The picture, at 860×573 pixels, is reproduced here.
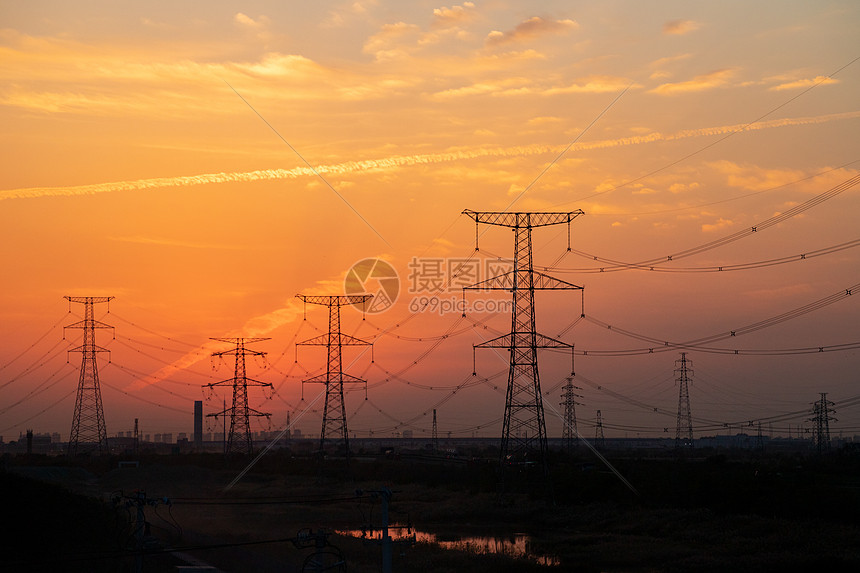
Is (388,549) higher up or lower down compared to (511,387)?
lower down

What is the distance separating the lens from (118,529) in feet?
163

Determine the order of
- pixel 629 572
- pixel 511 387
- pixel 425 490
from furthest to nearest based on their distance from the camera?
1. pixel 425 490
2. pixel 511 387
3. pixel 629 572

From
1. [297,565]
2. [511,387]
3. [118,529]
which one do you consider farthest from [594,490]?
[118,529]

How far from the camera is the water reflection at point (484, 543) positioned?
175 ft

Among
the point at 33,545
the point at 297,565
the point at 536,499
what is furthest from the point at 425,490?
the point at 33,545

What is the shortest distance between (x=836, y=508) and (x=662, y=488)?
18244mm

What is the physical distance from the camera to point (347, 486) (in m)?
106

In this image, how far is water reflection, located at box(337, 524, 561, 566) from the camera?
53312mm

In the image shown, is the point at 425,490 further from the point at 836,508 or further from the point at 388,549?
the point at 388,549

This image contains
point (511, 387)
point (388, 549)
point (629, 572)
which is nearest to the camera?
point (388, 549)

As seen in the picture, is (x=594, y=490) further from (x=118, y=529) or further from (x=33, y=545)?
(x=33, y=545)

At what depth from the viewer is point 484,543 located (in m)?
60.2

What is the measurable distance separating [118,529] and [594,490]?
143ft

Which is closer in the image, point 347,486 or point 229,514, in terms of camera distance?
point 229,514
